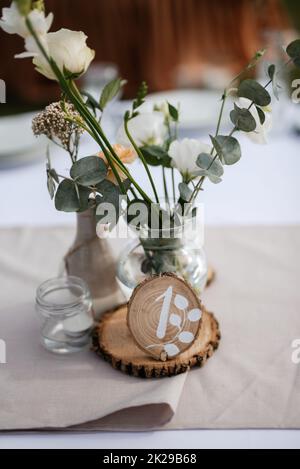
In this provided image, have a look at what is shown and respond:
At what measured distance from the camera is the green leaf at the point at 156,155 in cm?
76

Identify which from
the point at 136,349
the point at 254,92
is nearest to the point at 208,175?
the point at 254,92

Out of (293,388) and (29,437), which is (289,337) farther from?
(29,437)

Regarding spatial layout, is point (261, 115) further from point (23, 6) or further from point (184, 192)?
point (23, 6)

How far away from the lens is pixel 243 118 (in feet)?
2.26

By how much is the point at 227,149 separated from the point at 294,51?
5.8 inches

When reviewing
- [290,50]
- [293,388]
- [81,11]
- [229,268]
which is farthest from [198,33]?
[293,388]

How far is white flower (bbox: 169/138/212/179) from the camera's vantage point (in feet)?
2.30

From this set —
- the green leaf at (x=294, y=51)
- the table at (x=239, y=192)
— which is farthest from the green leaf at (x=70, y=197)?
the table at (x=239, y=192)

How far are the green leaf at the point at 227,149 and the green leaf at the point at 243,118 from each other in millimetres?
23

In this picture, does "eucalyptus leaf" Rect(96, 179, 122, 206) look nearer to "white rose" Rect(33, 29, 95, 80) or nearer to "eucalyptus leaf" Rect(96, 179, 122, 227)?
"eucalyptus leaf" Rect(96, 179, 122, 227)

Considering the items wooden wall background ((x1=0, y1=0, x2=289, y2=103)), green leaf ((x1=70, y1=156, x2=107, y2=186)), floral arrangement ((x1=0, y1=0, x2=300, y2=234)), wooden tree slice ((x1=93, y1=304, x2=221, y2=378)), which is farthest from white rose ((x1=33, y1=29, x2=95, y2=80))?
wooden wall background ((x1=0, y1=0, x2=289, y2=103))

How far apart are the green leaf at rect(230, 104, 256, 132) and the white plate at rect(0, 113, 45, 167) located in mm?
700

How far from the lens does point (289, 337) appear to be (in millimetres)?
829
